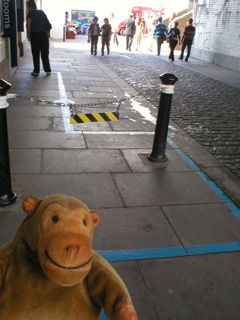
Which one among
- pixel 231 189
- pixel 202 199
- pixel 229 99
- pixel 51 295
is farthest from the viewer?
pixel 229 99

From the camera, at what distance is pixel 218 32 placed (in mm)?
16984

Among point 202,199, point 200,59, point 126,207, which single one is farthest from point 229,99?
point 200,59

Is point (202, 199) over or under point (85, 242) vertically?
under

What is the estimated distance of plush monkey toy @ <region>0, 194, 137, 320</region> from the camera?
1.28 metres

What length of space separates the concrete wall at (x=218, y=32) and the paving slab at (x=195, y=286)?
1444 cm

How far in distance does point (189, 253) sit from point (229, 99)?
298 inches

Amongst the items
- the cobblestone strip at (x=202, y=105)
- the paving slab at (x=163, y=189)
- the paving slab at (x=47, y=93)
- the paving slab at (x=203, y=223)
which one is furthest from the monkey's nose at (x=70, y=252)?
the paving slab at (x=47, y=93)

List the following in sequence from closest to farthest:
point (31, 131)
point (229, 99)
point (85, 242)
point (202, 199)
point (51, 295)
→ point (85, 242)
point (51, 295)
point (202, 199)
point (31, 131)
point (229, 99)

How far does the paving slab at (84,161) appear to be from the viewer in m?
4.29

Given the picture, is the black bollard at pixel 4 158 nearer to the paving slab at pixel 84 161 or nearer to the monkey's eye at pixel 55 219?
the paving slab at pixel 84 161

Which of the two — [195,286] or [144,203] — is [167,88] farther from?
[195,286]

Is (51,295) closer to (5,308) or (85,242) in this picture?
(5,308)

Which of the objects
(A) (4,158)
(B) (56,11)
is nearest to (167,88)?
(A) (4,158)

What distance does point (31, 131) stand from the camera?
5.59m
